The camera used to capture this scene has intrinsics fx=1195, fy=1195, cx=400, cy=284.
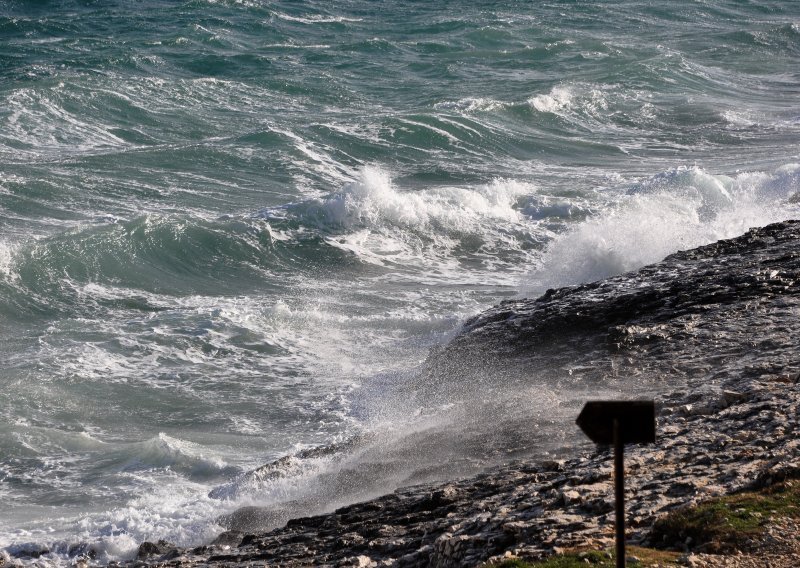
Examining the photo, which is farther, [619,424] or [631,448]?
[631,448]

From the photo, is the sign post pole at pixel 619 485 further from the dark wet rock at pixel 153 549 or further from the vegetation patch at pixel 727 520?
the dark wet rock at pixel 153 549

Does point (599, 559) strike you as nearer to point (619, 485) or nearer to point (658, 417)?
point (619, 485)

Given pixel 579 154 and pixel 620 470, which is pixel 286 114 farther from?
pixel 620 470

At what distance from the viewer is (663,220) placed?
68.3 ft

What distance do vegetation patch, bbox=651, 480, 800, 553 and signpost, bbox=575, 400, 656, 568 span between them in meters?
1.69

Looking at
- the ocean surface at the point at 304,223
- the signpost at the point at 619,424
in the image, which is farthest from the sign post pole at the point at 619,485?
the ocean surface at the point at 304,223

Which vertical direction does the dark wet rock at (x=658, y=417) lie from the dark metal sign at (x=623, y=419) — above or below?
below

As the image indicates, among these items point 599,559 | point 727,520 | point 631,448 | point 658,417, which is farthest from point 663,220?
point 599,559

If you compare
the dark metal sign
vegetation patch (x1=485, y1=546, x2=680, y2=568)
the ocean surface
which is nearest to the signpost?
the dark metal sign

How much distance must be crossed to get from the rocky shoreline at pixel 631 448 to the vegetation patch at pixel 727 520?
84 millimetres

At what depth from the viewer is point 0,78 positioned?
34.1m

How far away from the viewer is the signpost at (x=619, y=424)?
18.2 feet

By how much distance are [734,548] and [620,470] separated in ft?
6.06

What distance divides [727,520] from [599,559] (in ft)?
2.97
